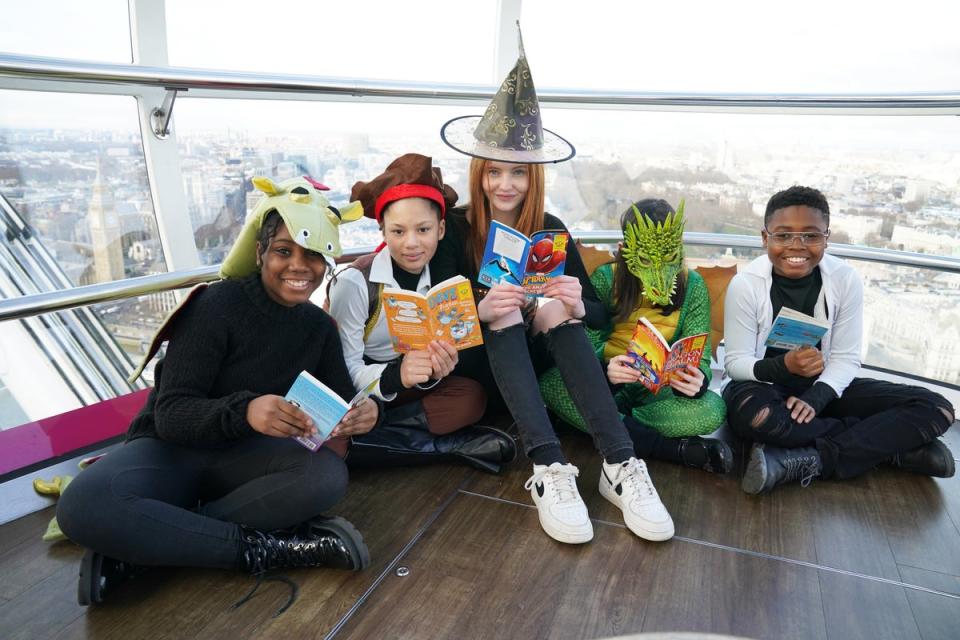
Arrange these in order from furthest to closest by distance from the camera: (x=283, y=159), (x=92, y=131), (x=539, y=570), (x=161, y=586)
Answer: (x=283, y=159), (x=92, y=131), (x=539, y=570), (x=161, y=586)

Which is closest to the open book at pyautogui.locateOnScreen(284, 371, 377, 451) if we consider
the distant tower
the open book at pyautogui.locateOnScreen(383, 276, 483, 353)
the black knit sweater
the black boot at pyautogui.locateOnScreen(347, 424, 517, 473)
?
the black knit sweater

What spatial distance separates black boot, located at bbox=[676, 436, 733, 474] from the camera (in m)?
1.94

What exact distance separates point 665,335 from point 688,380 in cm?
18

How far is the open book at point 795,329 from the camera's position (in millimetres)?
1979

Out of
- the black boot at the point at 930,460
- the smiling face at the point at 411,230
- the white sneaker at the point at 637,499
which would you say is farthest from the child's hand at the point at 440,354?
the black boot at the point at 930,460

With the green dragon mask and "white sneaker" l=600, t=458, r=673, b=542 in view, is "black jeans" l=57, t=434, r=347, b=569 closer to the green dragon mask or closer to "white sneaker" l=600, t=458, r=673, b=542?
"white sneaker" l=600, t=458, r=673, b=542

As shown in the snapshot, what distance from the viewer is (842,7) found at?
107 inches

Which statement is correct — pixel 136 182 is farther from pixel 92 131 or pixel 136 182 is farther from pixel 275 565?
pixel 275 565

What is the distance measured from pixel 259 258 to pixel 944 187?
2375 millimetres

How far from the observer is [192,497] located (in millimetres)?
1469

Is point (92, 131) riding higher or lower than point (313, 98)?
lower

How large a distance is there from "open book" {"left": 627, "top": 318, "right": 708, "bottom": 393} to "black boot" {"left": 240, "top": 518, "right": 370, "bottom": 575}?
903 mm

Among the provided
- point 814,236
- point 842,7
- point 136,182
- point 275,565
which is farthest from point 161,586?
point 842,7

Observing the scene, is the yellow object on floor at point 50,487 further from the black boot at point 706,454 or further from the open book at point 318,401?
the black boot at point 706,454
